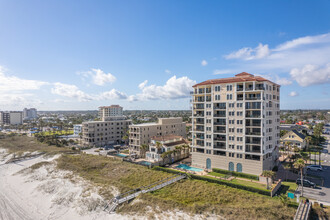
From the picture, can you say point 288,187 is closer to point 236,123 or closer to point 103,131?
point 236,123

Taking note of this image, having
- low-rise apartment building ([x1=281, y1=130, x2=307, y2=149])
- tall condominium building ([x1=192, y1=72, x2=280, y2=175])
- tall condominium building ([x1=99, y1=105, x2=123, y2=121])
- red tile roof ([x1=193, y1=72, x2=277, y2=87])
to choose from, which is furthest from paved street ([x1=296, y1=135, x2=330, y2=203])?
tall condominium building ([x1=99, y1=105, x2=123, y2=121])

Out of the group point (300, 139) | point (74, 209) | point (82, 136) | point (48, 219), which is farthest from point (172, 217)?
point (82, 136)

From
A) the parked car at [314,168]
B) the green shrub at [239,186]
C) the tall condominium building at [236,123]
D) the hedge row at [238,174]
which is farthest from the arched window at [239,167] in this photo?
the parked car at [314,168]

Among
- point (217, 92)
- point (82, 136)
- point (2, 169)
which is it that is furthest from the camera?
point (82, 136)

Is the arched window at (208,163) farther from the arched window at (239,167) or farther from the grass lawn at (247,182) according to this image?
the arched window at (239,167)

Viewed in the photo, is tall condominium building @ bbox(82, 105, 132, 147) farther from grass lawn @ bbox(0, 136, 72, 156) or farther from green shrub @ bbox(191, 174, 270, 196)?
green shrub @ bbox(191, 174, 270, 196)

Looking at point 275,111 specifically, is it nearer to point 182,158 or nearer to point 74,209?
point 182,158

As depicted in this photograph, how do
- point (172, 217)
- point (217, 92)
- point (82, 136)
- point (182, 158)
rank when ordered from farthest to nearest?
point (82, 136) → point (182, 158) → point (217, 92) → point (172, 217)
